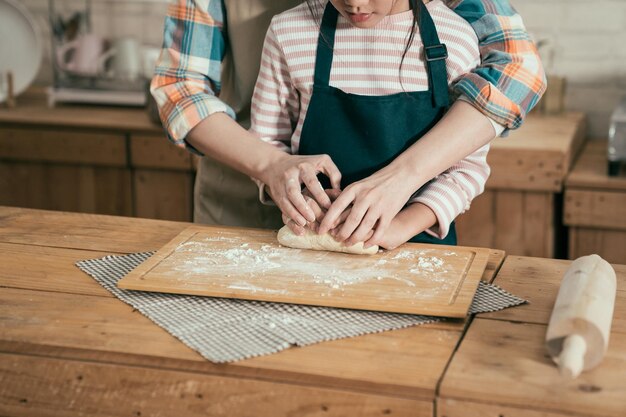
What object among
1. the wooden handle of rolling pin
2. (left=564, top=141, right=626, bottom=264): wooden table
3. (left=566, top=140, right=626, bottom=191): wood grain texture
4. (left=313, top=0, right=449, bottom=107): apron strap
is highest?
(left=313, top=0, right=449, bottom=107): apron strap

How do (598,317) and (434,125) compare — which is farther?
(434,125)

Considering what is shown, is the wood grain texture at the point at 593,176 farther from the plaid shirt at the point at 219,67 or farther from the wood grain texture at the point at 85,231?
the wood grain texture at the point at 85,231

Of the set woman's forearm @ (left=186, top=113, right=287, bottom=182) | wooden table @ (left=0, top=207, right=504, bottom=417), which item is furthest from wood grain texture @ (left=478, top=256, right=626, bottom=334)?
woman's forearm @ (left=186, top=113, right=287, bottom=182)

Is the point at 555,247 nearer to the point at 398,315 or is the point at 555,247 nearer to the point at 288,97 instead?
the point at 288,97

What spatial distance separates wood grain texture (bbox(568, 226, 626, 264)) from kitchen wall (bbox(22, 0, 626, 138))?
643 millimetres

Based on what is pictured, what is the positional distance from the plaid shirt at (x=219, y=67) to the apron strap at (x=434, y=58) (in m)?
0.03

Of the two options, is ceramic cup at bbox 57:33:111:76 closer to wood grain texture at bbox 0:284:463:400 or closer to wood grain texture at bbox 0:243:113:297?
wood grain texture at bbox 0:243:113:297

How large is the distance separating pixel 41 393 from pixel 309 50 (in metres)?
0.78

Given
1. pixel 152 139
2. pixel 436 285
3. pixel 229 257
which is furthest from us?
pixel 152 139

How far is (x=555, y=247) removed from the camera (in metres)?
2.76

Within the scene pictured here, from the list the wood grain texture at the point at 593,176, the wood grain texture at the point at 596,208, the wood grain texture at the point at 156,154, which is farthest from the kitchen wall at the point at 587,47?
the wood grain texture at the point at 156,154

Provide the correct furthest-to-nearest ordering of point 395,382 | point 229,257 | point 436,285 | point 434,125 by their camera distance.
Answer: point 434,125, point 229,257, point 436,285, point 395,382

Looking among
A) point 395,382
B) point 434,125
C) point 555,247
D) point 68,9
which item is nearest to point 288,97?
point 434,125

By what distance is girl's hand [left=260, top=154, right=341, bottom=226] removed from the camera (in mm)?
1473
